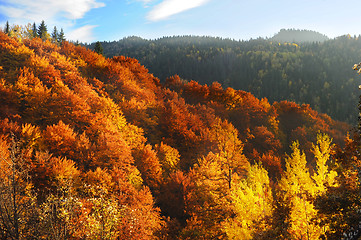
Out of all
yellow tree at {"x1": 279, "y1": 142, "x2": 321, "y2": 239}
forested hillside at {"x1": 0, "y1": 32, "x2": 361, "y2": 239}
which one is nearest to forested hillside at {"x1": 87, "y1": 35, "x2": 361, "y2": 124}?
forested hillside at {"x1": 0, "y1": 32, "x2": 361, "y2": 239}

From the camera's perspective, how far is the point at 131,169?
29.3m

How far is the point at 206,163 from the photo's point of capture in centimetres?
3409

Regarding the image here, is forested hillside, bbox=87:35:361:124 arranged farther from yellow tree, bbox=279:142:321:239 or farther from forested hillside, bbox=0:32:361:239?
yellow tree, bbox=279:142:321:239

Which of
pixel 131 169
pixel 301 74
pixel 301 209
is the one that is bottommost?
pixel 131 169

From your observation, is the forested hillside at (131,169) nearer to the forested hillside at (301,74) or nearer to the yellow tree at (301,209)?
the yellow tree at (301,209)

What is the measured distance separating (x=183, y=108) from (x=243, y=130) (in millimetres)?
18848


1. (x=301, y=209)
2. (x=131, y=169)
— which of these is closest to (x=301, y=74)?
(x=131, y=169)

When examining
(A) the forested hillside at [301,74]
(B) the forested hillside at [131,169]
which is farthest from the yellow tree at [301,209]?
(A) the forested hillside at [301,74]

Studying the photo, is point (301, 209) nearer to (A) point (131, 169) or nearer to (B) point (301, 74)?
(A) point (131, 169)

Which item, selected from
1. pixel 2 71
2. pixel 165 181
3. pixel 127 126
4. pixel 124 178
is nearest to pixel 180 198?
pixel 165 181

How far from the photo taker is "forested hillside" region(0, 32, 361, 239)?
1406cm

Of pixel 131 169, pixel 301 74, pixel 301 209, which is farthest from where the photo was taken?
pixel 301 74

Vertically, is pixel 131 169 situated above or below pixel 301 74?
below

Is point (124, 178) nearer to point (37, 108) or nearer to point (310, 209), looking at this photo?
point (37, 108)
